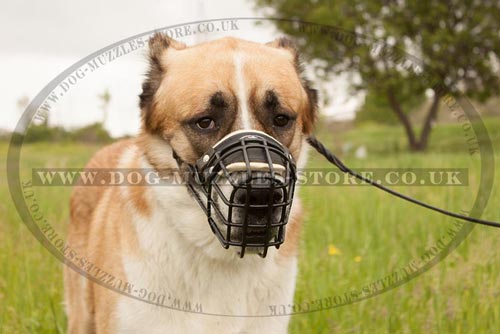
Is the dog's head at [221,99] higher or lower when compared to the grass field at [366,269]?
higher

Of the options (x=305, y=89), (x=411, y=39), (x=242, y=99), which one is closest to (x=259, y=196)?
(x=242, y=99)

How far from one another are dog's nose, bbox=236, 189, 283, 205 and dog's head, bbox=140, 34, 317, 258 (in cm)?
6

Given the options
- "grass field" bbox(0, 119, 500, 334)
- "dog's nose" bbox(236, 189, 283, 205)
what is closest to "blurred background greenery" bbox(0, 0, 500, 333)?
"grass field" bbox(0, 119, 500, 334)

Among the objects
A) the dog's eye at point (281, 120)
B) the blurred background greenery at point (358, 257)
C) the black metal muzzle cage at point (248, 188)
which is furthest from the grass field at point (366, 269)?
the black metal muzzle cage at point (248, 188)

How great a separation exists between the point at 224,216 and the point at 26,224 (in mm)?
3289

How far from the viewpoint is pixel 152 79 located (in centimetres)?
262

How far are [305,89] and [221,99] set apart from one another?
647 mm

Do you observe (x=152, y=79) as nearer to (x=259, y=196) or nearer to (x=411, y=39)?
(x=259, y=196)

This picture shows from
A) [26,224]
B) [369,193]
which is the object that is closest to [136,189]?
[26,224]

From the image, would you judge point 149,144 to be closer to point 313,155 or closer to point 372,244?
point 313,155

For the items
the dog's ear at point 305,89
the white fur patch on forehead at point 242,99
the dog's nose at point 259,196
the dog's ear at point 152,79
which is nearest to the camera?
the dog's nose at point 259,196

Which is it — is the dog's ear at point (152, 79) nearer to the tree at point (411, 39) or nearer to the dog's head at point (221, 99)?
the dog's head at point (221, 99)

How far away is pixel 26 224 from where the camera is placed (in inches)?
190

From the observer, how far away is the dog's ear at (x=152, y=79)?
255cm
